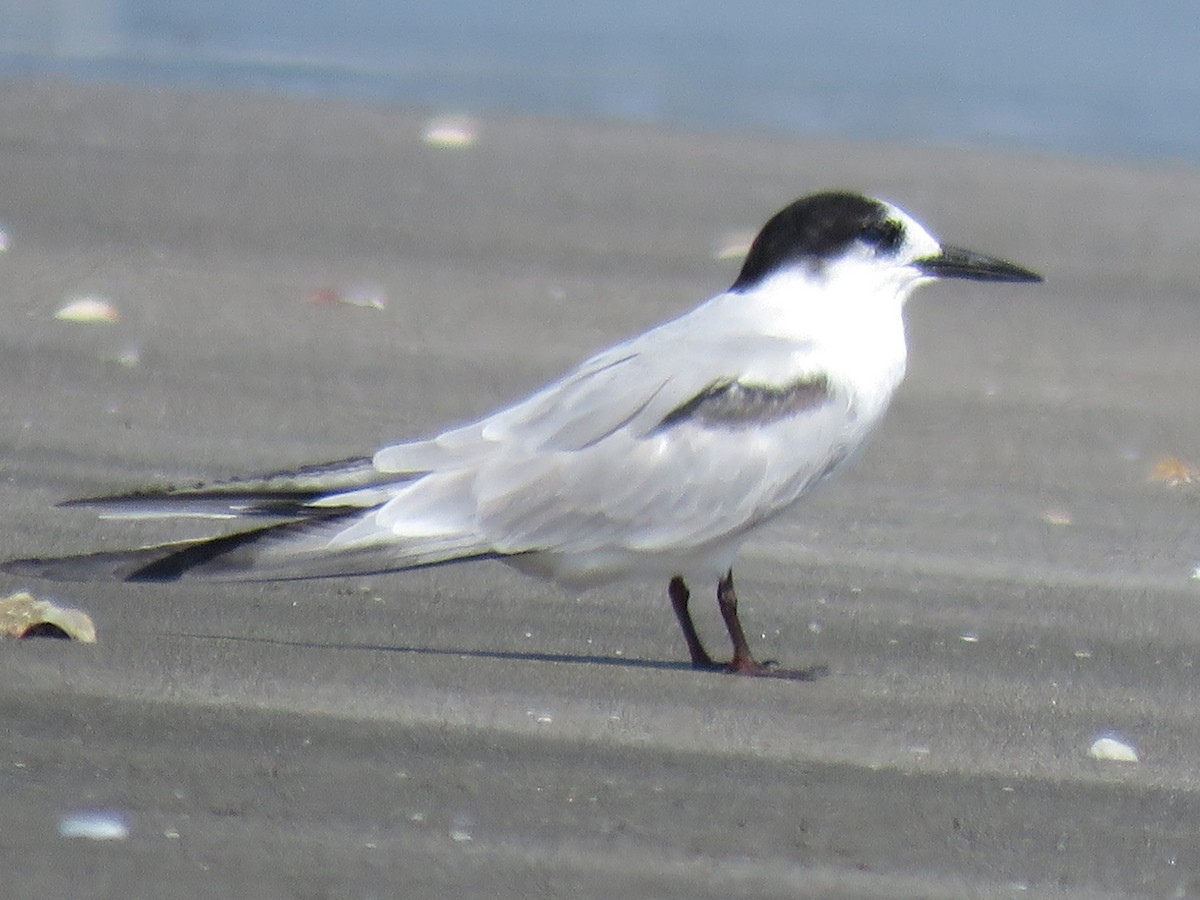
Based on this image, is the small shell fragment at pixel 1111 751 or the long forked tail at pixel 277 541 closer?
the small shell fragment at pixel 1111 751

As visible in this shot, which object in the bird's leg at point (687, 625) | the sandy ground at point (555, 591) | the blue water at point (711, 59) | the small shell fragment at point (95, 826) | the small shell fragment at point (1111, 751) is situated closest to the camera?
the small shell fragment at point (95, 826)

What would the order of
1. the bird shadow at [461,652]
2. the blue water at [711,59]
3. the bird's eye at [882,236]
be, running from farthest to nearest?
the blue water at [711,59]
the bird's eye at [882,236]
the bird shadow at [461,652]

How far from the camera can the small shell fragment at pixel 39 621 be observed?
3.71 m

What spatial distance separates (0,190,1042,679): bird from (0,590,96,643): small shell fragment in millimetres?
180

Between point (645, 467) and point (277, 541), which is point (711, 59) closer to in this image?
point (645, 467)

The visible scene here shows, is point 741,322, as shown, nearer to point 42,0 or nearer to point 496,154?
point 496,154

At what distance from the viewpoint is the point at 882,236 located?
442 cm

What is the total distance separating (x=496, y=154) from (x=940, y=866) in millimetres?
5787

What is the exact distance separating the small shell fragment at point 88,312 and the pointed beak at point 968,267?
8.01 ft

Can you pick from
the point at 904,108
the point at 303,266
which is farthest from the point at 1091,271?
the point at 904,108

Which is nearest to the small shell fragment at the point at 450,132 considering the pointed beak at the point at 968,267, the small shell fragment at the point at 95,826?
the pointed beak at the point at 968,267

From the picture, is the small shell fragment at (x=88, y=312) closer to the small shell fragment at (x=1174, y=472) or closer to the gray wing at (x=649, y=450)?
the gray wing at (x=649, y=450)

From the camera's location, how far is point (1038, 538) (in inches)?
194

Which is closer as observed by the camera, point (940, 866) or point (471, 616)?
point (940, 866)
